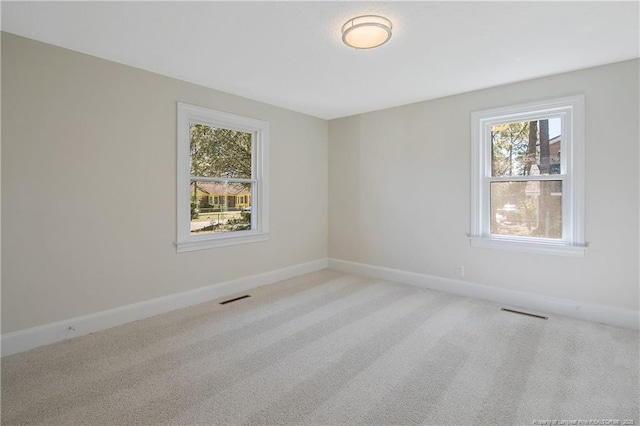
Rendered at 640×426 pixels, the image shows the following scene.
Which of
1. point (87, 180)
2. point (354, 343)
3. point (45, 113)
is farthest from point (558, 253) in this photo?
point (45, 113)

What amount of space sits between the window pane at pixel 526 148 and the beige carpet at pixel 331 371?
61.1 inches

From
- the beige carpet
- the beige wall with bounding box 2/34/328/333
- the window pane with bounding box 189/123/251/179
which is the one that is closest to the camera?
the beige carpet

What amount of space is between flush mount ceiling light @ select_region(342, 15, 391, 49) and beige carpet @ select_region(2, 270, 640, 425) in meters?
2.34

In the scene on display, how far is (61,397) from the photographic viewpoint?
6.27ft

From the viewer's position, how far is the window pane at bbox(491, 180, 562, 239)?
131 inches

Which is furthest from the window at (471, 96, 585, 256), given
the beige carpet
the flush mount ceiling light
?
the flush mount ceiling light

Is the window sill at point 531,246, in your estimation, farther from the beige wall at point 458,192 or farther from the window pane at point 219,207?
the window pane at point 219,207

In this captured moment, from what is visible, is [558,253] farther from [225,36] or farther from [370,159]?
[225,36]

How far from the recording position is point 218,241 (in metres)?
3.77

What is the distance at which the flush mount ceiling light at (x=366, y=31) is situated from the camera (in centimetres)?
220

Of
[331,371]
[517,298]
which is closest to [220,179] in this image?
[331,371]

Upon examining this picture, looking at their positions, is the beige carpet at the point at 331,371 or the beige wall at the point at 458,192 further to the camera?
the beige wall at the point at 458,192

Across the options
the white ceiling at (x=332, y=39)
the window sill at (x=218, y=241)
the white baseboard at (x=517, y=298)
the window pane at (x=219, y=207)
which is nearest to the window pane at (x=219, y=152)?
the window pane at (x=219, y=207)

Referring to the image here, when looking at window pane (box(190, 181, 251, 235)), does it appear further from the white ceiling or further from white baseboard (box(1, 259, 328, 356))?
the white ceiling
